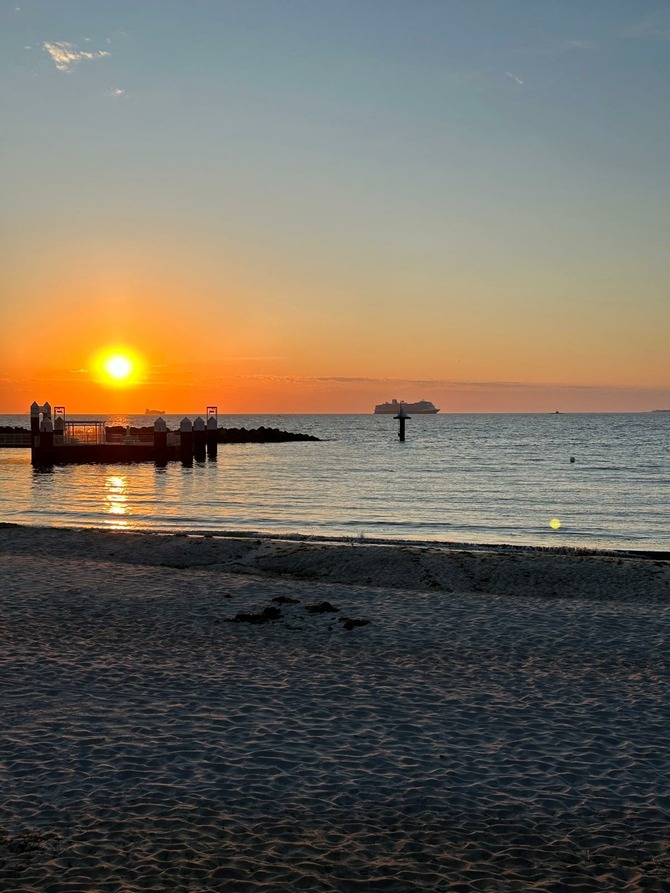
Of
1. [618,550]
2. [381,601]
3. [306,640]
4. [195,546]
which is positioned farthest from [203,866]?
[618,550]

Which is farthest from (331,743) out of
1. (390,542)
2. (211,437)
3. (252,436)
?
(252,436)

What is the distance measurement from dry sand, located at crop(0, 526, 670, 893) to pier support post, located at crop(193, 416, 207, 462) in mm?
46982

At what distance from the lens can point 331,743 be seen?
8.27 m

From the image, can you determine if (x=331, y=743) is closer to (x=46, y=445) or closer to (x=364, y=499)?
(x=364, y=499)

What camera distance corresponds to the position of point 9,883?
18.5 ft

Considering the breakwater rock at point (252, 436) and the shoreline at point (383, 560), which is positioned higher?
the breakwater rock at point (252, 436)

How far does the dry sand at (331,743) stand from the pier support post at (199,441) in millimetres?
46982

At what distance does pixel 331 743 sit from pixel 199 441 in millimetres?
56127

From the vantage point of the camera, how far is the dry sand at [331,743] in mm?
6062

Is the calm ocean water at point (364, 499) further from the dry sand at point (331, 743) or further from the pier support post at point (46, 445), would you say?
the dry sand at point (331, 743)

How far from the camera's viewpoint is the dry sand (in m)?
6.06

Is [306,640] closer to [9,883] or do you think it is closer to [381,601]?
[381,601]

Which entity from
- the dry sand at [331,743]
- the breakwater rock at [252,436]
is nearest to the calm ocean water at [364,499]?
the dry sand at [331,743]

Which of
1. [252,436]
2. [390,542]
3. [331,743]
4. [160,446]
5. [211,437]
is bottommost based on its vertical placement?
[390,542]
